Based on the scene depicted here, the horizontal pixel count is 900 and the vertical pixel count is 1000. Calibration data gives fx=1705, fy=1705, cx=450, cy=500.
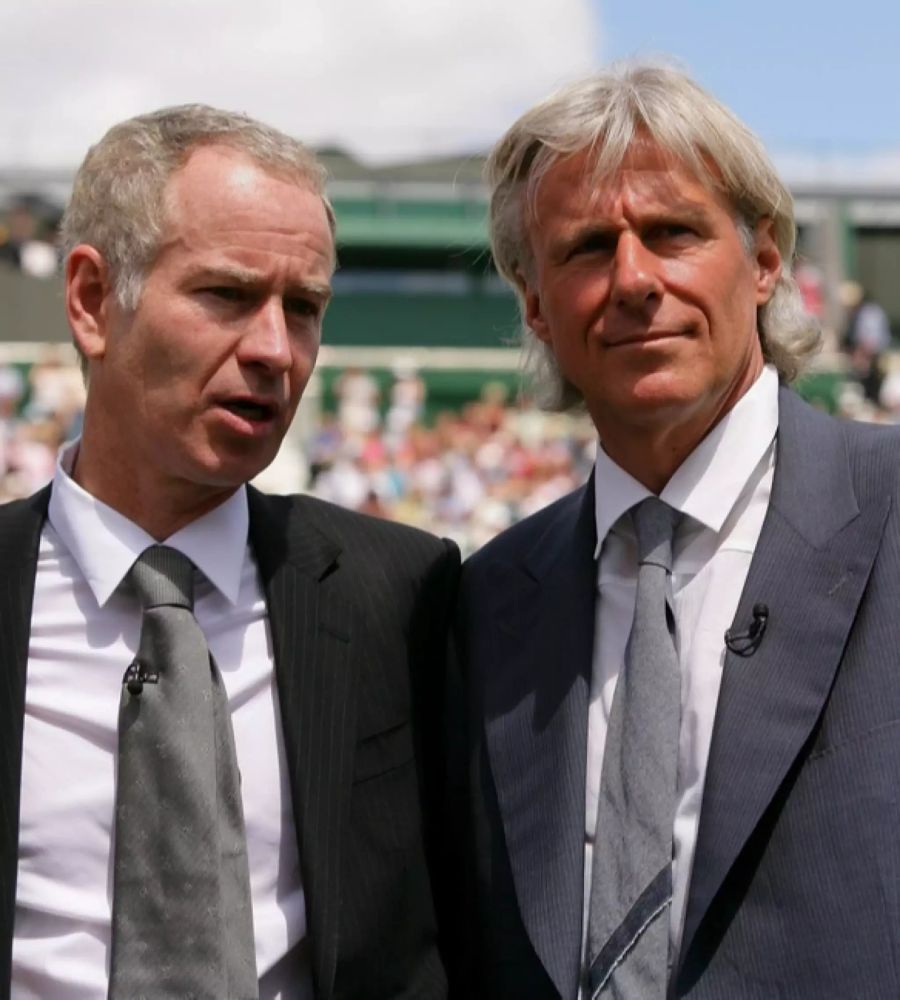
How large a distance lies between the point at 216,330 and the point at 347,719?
740 millimetres

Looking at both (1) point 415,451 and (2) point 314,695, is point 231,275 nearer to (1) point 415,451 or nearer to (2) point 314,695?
(2) point 314,695

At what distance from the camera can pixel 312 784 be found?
9.83ft

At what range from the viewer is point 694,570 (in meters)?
3.03

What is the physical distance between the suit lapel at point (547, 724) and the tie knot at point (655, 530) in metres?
0.17

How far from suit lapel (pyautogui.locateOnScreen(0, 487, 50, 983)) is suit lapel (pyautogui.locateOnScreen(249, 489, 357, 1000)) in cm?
43

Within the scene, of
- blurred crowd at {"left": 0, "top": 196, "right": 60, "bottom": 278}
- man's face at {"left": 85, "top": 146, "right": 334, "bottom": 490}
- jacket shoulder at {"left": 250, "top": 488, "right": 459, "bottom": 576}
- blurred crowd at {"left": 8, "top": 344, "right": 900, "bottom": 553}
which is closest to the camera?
A: man's face at {"left": 85, "top": 146, "right": 334, "bottom": 490}

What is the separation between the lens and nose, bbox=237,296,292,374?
9.93 ft

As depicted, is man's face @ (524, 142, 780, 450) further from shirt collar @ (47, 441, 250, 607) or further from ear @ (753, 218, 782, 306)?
shirt collar @ (47, 441, 250, 607)

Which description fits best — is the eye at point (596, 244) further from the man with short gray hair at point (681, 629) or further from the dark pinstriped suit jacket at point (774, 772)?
the dark pinstriped suit jacket at point (774, 772)

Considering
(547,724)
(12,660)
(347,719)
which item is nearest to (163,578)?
(12,660)

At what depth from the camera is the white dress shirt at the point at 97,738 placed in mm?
2848

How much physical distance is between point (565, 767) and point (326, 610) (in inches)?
21.6

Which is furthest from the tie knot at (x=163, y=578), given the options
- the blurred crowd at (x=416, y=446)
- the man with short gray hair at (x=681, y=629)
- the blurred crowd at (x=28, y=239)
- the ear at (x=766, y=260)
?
the blurred crowd at (x=28, y=239)

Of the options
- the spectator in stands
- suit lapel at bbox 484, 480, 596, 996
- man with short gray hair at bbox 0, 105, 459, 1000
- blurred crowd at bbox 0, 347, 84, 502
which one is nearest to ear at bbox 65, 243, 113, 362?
man with short gray hair at bbox 0, 105, 459, 1000
